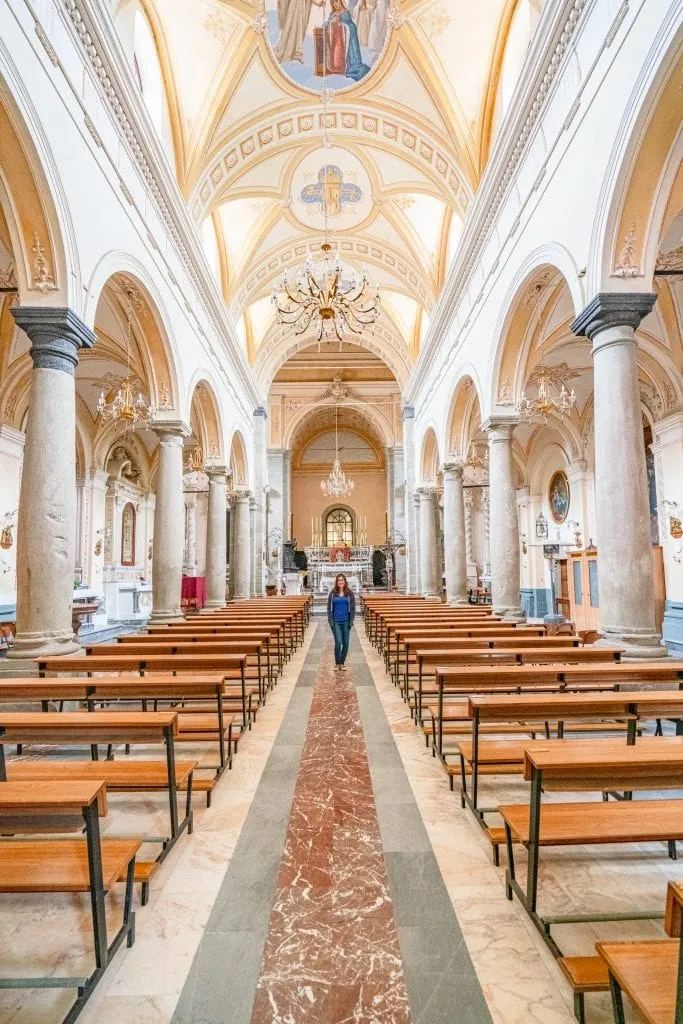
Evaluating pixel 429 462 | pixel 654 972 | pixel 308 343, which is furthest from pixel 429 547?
pixel 654 972

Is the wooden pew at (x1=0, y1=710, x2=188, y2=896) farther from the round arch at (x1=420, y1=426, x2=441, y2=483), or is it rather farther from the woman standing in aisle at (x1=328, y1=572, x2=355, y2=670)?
the round arch at (x1=420, y1=426, x2=441, y2=483)

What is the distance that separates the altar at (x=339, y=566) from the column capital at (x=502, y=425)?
518 inches

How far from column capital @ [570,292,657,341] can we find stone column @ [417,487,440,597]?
12.8 meters

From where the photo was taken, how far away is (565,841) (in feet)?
7.13

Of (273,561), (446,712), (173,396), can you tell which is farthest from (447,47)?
(273,561)

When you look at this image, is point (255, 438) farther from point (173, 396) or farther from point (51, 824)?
point (51, 824)

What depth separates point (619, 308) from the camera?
6.20 metres

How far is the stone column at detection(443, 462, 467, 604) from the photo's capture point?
14562 mm

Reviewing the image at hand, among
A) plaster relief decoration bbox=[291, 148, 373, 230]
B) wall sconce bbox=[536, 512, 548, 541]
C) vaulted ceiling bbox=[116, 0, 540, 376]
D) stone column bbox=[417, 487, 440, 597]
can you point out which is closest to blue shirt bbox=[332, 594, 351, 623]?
vaulted ceiling bbox=[116, 0, 540, 376]

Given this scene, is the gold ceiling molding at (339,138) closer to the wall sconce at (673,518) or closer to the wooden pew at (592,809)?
the wall sconce at (673,518)

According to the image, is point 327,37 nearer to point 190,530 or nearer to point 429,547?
point 429,547

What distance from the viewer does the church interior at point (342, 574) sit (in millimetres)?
2176

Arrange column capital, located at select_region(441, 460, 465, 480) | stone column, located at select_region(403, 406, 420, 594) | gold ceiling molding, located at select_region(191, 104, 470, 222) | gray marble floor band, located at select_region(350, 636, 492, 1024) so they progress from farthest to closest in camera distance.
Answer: stone column, located at select_region(403, 406, 420, 594), column capital, located at select_region(441, 460, 465, 480), gold ceiling molding, located at select_region(191, 104, 470, 222), gray marble floor band, located at select_region(350, 636, 492, 1024)

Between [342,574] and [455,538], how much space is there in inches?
238
